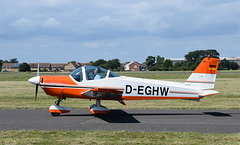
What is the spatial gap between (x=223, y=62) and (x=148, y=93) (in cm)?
12238

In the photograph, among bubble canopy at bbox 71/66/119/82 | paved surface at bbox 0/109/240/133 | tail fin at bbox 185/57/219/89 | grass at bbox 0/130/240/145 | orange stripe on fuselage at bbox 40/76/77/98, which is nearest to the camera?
grass at bbox 0/130/240/145

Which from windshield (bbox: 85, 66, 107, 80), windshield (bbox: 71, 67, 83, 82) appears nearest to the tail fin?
windshield (bbox: 85, 66, 107, 80)

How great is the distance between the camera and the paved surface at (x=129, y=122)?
8.41 metres

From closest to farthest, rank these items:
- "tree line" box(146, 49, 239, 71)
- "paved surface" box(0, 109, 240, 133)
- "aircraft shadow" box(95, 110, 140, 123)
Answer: "paved surface" box(0, 109, 240, 133) → "aircraft shadow" box(95, 110, 140, 123) → "tree line" box(146, 49, 239, 71)

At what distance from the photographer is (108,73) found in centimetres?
1076

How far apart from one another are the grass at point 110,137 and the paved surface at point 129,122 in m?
0.73

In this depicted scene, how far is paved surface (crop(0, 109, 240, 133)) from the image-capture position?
841 cm

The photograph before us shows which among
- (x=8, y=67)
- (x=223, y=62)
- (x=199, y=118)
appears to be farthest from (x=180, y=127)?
(x=8, y=67)

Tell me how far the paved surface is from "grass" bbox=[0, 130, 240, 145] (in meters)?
0.73

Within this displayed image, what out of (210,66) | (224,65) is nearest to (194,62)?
(224,65)

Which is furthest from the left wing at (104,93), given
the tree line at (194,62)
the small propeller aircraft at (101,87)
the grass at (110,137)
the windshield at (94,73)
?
the tree line at (194,62)

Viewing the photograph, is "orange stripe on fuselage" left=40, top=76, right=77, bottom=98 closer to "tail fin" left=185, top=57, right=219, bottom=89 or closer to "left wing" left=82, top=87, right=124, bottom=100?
"left wing" left=82, top=87, right=124, bottom=100

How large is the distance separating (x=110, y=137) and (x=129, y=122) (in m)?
2.47

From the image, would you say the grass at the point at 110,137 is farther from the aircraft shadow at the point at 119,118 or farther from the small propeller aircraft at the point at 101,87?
the small propeller aircraft at the point at 101,87
